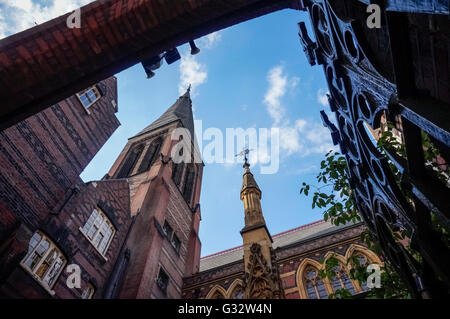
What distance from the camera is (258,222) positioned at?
10.6m

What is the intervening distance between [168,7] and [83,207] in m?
9.98

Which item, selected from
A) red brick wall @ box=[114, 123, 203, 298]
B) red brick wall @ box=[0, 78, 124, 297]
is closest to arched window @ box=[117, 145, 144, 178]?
red brick wall @ box=[114, 123, 203, 298]

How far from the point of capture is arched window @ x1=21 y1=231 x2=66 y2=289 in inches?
340

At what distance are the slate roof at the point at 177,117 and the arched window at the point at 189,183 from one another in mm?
4802

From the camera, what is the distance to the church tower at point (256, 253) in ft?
26.4

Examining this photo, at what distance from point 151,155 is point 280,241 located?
478 inches

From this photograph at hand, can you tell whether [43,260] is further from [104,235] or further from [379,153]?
[379,153]

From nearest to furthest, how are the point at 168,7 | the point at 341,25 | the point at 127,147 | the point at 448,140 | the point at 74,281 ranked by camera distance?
the point at 448,140
the point at 341,25
the point at 168,7
the point at 74,281
the point at 127,147

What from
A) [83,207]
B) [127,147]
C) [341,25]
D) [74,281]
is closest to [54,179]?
[83,207]

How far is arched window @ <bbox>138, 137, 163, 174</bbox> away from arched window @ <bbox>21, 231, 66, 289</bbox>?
35.4 feet

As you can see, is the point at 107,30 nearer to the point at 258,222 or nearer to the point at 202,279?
the point at 258,222

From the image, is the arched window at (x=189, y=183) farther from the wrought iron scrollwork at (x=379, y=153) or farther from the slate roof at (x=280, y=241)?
the wrought iron scrollwork at (x=379, y=153)

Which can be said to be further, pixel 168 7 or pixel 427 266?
pixel 168 7
